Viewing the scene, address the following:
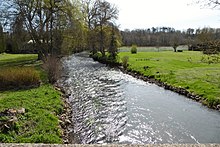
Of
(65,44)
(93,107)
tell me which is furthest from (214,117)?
(65,44)

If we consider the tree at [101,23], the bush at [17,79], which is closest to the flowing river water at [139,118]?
the bush at [17,79]

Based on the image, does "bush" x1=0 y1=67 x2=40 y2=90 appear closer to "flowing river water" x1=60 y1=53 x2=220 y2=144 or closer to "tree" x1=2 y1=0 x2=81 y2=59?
"flowing river water" x1=60 y1=53 x2=220 y2=144

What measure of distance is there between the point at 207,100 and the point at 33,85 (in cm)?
1165

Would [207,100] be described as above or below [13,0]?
below

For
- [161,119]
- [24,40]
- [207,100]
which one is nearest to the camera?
[161,119]

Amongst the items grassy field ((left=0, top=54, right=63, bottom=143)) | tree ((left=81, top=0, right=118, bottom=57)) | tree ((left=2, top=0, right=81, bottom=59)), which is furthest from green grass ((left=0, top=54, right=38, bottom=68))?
grassy field ((left=0, top=54, right=63, bottom=143))

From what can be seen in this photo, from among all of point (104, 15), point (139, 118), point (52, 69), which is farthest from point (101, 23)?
point (139, 118)

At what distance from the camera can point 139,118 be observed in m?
11.0

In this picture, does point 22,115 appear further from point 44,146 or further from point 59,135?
point 44,146

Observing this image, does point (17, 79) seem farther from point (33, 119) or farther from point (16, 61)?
point (16, 61)

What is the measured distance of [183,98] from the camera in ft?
49.3

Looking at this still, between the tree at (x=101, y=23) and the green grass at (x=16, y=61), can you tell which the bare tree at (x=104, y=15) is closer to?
the tree at (x=101, y=23)

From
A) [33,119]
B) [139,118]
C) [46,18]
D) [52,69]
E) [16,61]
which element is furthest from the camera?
[16,61]

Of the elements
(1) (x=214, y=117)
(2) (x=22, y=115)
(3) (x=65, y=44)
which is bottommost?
(1) (x=214, y=117)
